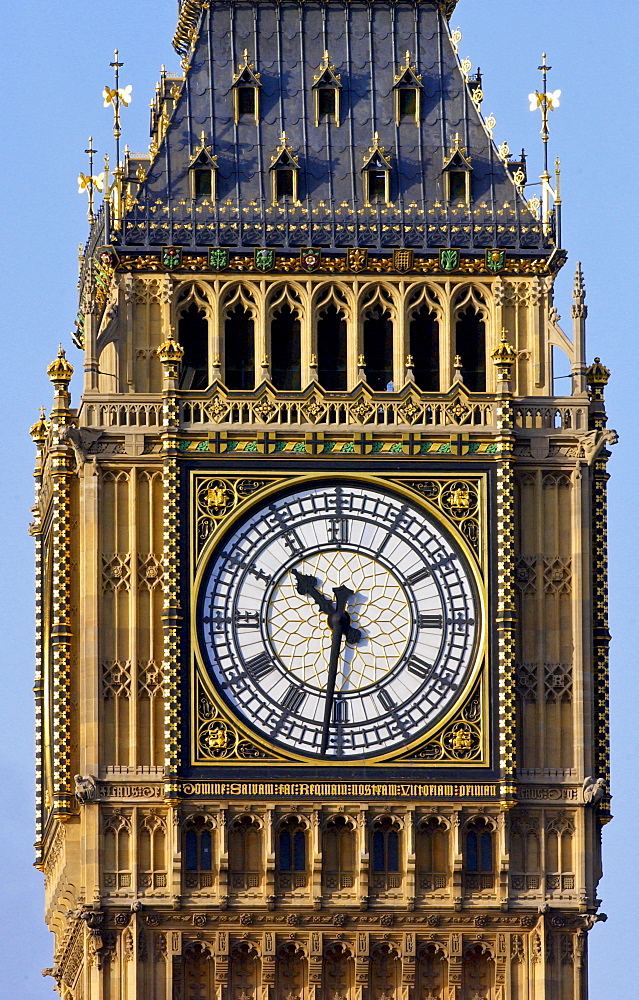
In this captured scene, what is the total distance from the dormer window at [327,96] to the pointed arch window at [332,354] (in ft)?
6.98

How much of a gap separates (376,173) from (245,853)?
7253 mm

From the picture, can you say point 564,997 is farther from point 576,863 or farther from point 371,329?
point 371,329

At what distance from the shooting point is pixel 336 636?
177 feet

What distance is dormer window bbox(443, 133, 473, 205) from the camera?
5541 centimetres

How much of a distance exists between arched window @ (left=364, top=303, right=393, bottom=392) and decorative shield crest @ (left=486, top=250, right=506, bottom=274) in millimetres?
1251

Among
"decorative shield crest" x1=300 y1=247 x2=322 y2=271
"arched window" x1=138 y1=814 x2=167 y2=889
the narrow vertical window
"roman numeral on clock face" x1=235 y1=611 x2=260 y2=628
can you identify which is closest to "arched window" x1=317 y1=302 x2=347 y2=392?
"decorative shield crest" x1=300 y1=247 x2=322 y2=271

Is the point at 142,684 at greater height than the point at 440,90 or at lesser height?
lesser

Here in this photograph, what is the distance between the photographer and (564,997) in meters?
53.6

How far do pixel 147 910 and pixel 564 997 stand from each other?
424cm

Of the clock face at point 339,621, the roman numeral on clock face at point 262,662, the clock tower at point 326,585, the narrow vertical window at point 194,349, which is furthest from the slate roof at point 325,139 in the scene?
the roman numeral on clock face at point 262,662

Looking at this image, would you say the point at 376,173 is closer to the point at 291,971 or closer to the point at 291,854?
the point at 291,854

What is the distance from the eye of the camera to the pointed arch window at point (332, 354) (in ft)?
182

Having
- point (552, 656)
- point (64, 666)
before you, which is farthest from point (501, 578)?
point (64, 666)

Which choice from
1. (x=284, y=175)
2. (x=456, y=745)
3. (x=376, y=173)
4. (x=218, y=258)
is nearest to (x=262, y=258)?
(x=218, y=258)
